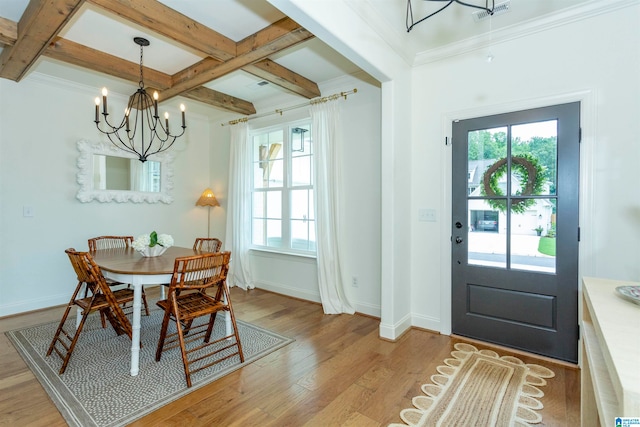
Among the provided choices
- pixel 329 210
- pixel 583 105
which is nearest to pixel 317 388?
pixel 329 210

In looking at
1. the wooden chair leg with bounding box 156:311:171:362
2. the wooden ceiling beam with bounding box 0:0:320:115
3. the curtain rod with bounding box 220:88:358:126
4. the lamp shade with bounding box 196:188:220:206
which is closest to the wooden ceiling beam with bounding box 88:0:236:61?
the wooden ceiling beam with bounding box 0:0:320:115

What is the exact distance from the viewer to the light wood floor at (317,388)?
1.81 m

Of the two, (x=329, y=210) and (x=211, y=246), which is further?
(x=329, y=210)

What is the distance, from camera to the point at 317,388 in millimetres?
2113

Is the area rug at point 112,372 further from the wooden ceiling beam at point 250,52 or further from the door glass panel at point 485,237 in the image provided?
the wooden ceiling beam at point 250,52

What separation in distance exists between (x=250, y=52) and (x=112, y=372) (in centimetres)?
278

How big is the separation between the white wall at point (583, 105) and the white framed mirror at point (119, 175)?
12.4ft

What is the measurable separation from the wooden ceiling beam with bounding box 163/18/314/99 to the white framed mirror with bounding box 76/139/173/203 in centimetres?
132

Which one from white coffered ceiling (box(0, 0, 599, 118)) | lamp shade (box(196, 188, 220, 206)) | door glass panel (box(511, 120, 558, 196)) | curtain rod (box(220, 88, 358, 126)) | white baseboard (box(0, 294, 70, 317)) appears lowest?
white baseboard (box(0, 294, 70, 317))

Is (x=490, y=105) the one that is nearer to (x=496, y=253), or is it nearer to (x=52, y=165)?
(x=496, y=253)

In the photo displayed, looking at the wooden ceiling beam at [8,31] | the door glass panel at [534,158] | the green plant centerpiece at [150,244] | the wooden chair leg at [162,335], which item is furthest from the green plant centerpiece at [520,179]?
the wooden ceiling beam at [8,31]

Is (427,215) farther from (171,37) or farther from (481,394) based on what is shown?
(171,37)

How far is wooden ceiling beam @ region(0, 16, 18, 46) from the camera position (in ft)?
8.25

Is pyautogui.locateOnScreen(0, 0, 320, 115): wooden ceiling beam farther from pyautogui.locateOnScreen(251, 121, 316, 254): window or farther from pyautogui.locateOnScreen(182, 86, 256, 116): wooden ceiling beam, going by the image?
pyautogui.locateOnScreen(251, 121, 316, 254): window
